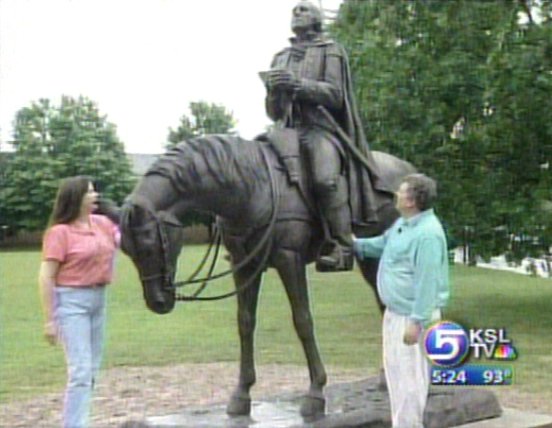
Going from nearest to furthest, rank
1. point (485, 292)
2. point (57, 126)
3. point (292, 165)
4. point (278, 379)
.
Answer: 1. point (292, 165)
2. point (278, 379)
3. point (485, 292)
4. point (57, 126)

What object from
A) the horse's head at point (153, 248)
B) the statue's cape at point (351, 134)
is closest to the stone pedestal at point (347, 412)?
the horse's head at point (153, 248)

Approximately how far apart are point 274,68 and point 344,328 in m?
9.06

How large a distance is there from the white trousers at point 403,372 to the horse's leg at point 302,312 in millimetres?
937

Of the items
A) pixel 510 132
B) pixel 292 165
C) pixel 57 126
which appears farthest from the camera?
pixel 57 126

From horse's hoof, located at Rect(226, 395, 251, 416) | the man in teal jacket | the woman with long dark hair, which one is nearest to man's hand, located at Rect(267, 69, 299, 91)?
the man in teal jacket

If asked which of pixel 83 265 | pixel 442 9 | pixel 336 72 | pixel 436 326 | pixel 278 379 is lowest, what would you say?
pixel 278 379

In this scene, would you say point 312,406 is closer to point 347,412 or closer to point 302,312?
point 347,412

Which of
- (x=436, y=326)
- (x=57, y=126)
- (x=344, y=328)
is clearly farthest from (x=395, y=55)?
(x=57, y=126)

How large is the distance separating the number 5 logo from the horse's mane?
1.47 m

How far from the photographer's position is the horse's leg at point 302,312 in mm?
6379

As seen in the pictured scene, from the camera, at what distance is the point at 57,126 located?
116 feet

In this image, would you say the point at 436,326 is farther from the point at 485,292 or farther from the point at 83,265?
the point at 485,292

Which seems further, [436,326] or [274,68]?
[274,68]

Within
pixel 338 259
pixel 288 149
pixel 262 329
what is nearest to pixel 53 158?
pixel 262 329
